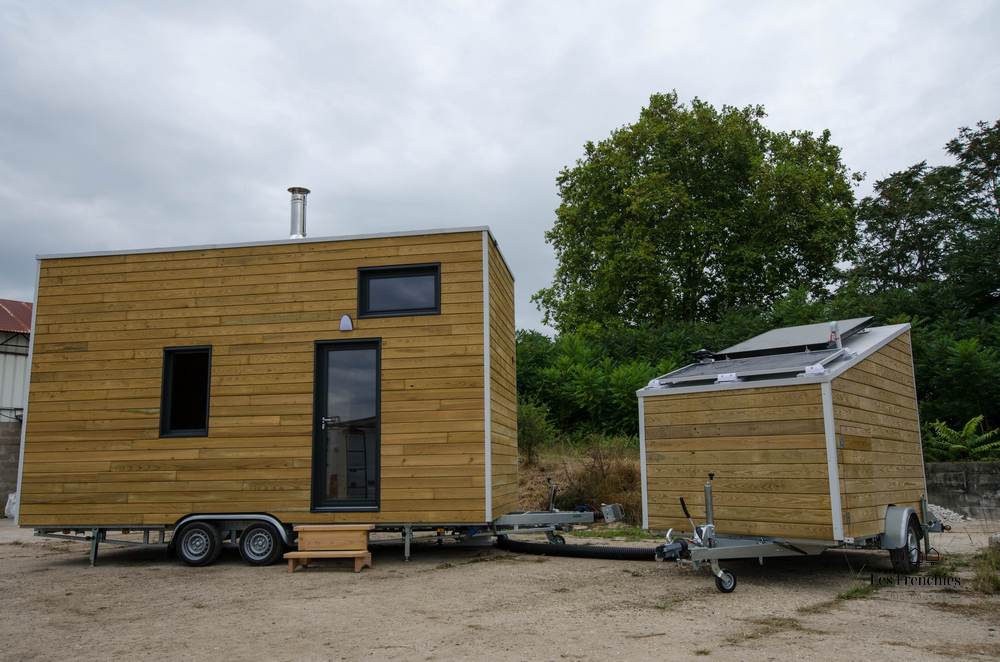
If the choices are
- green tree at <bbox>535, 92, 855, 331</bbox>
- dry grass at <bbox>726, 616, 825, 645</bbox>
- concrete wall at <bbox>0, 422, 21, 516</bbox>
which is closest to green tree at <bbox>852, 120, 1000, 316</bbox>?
green tree at <bbox>535, 92, 855, 331</bbox>

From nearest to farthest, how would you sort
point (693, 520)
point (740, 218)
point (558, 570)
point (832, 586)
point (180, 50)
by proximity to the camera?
1. point (832, 586)
2. point (693, 520)
3. point (558, 570)
4. point (180, 50)
5. point (740, 218)

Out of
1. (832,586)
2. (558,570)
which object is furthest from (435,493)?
(832,586)

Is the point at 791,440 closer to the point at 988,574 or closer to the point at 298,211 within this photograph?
the point at 988,574

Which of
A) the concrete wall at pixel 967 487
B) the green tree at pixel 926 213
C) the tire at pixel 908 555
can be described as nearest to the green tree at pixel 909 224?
the green tree at pixel 926 213

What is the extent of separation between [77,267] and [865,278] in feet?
72.3

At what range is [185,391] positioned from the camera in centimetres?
947

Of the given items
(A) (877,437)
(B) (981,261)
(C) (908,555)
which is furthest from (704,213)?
(C) (908,555)

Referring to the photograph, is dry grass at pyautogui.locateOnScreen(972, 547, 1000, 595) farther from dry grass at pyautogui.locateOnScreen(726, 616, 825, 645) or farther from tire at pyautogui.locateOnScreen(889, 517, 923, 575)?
dry grass at pyautogui.locateOnScreen(726, 616, 825, 645)

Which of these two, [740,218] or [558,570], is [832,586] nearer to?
[558,570]

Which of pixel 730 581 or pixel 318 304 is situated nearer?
pixel 730 581

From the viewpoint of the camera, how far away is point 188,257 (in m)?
9.62

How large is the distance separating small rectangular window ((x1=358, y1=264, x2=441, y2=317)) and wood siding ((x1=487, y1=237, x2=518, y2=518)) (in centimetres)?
76

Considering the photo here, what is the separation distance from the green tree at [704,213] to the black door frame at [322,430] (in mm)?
14402

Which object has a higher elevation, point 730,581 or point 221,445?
point 221,445
